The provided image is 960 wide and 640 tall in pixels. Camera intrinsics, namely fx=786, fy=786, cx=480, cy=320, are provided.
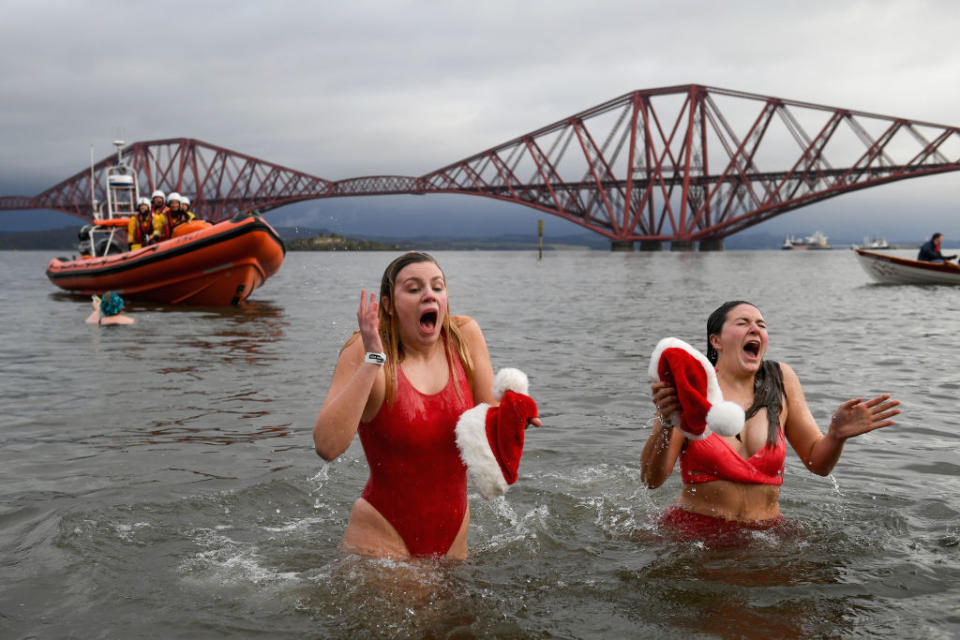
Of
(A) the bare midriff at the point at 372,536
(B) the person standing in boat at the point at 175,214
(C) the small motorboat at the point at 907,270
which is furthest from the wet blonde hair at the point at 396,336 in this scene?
(C) the small motorboat at the point at 907,270

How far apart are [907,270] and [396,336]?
91.0 feet

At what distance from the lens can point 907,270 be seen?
87.6ft

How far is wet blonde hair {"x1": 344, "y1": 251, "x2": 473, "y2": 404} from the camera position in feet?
10.5

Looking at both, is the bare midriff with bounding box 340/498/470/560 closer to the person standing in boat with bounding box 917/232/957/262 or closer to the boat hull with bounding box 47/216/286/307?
the boat hull with bounding box 47/216/286/307

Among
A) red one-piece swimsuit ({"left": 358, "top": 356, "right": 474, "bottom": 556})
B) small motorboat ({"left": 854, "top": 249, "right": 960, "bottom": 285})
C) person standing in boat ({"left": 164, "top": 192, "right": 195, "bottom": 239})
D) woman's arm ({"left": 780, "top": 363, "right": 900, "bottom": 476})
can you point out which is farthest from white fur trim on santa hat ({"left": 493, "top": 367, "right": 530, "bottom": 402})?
small motorboat ({"left": 854, "top": 249, "right": 960, "bottom": 285})

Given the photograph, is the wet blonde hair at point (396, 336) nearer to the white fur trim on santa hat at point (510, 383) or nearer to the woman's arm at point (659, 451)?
the white fur trim on santa hat at point (510, 383)

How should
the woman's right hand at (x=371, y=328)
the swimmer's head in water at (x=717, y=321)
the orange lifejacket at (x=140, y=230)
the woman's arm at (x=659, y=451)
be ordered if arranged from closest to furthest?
1. the woman's right hand at (x=371, y=328)
2. the woman's arm at (x=659, y=451)
3. the swimmer's head in water at (x=717, y=321)
4. the orange lifejacket at (x=140, y=230)

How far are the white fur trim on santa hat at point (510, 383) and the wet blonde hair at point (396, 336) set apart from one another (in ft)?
1.17

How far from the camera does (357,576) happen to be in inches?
134

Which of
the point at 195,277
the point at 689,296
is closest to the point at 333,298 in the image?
the point at 195,277

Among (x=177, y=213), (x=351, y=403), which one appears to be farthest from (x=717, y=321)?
(x=177, y=213)

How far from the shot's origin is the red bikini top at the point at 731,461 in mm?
3826

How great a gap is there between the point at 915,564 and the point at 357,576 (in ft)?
8.89

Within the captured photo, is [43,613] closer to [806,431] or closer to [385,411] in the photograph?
[385,411]
